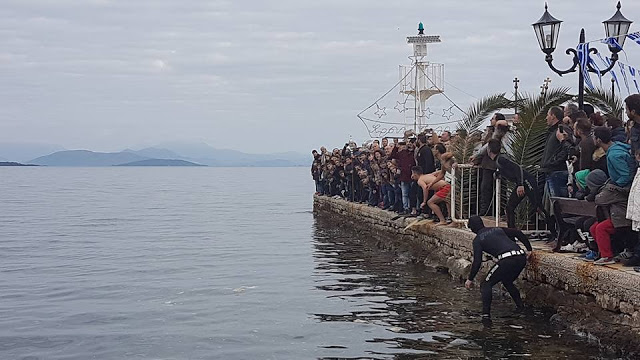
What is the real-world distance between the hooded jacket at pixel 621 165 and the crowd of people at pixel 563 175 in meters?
0.01

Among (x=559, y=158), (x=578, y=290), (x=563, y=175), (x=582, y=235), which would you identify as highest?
(x=559, y=158)

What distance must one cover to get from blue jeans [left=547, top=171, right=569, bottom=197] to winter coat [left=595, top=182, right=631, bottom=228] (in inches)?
89.6

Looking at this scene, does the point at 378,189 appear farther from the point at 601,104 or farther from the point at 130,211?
the point at 130,211

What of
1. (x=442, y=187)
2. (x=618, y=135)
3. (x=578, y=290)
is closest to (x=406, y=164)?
(x=442, y=187)

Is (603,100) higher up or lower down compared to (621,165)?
higher up

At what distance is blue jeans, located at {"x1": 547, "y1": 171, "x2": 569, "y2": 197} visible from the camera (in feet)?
38.5

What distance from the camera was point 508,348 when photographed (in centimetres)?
974

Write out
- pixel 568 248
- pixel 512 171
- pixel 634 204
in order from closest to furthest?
pixel 634 204 < pixel 568 248 < pixel 512 171

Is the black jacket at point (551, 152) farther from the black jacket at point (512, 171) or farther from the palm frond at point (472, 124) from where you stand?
the palm frond at point (472, 124)

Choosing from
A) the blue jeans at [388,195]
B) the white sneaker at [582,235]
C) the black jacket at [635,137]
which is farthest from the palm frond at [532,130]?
the blue jeans at [388,195]

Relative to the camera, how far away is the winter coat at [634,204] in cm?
875

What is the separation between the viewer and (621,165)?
30.5ft

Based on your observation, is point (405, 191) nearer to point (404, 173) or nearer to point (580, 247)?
point (404, 173)

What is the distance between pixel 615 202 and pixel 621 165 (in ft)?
1.39
